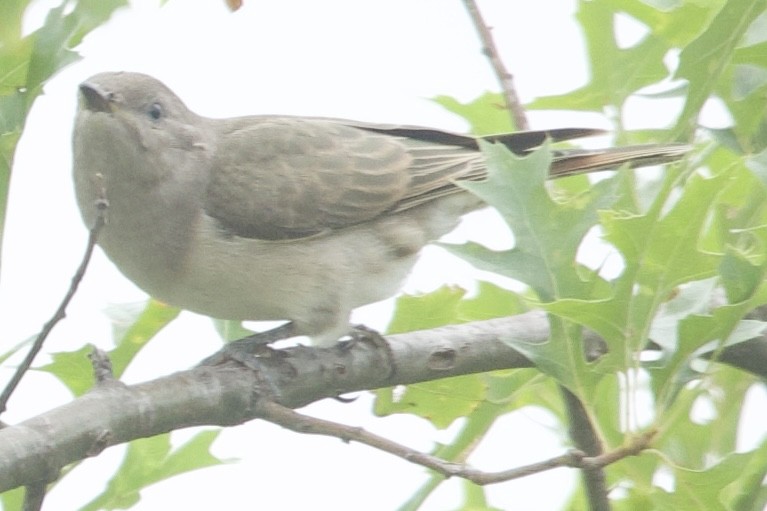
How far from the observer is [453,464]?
2.67 meters

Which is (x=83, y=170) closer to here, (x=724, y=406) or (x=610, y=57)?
(x=610, y=57)

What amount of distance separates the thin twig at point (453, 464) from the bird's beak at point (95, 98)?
1563 mm

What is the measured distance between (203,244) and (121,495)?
1.10m

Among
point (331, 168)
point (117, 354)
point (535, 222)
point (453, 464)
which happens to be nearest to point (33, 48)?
point (117, 354)

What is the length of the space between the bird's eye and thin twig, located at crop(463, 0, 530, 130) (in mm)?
1283

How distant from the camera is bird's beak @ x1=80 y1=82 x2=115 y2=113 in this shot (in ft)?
12.5

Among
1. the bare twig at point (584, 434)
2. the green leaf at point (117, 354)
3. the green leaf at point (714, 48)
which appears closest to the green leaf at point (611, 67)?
the green leaf at point (714, 48)

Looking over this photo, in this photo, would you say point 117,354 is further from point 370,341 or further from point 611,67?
point 611,67

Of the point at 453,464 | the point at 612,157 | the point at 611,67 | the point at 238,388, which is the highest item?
the point at 611,67

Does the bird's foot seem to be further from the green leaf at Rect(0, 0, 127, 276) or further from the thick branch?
the green leaf at Rect(0, 0, 127, 276)

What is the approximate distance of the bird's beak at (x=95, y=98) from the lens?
12.5 feet

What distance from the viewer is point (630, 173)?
344cm

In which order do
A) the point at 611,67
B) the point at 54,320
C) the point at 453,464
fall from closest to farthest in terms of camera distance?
the point at 54,320 → the point at 453,464 → the point at 611,67

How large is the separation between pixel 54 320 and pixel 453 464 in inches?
37.5
